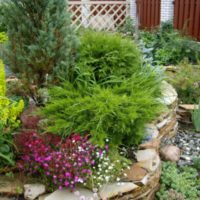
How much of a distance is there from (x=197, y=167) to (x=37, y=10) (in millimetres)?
1995

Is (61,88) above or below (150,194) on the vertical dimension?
above

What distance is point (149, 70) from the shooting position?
362 cm

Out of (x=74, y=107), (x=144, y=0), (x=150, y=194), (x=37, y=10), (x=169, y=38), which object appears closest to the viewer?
(x=150, y=194)

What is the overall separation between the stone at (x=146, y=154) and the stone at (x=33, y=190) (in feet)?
2.60

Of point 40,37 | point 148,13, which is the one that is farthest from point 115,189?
point 148,13

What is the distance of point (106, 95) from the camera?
2.88 metres

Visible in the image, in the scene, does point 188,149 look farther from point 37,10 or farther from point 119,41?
point 37,10

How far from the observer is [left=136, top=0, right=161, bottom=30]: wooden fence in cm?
938

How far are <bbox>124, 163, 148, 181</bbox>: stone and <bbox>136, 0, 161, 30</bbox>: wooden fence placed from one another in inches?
277

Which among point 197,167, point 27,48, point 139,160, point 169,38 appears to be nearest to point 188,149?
point 197,167

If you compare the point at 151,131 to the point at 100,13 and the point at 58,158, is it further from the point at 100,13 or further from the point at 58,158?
the point at 100,13

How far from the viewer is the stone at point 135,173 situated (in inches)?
98.6

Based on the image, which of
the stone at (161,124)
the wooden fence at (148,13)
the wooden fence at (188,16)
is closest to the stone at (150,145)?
the stone at (161,124)

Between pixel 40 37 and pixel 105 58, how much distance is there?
2.12 ft
